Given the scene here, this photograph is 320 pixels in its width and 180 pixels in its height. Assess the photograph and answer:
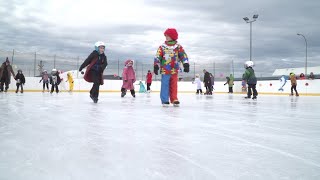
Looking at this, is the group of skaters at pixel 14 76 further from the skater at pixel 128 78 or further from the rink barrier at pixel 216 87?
the skater at pixel 128 78

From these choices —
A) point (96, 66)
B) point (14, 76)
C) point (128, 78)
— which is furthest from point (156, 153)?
point (14, 76)

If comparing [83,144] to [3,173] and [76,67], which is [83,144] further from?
[76,67]

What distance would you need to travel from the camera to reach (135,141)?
2.49 m

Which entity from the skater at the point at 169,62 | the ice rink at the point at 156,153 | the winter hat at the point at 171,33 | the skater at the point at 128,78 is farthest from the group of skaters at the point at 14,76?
the ice rink at the point at 156,153

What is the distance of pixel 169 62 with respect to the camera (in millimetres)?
6914

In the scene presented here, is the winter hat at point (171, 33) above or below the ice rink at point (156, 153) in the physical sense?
above

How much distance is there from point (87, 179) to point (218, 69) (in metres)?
29.9

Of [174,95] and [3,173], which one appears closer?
[3,173]

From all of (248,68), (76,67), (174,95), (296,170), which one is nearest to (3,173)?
(296,170)

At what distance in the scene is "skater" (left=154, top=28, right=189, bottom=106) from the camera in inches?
271

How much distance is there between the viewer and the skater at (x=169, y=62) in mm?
6895

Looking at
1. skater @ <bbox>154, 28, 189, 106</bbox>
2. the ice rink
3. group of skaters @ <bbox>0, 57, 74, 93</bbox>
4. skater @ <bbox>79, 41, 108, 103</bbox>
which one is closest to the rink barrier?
group of skaters @ <bbox>0, 57, 74, 93</bbox>

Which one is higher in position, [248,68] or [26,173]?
[248,68]

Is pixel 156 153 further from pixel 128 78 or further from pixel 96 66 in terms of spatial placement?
pixel 128 78
